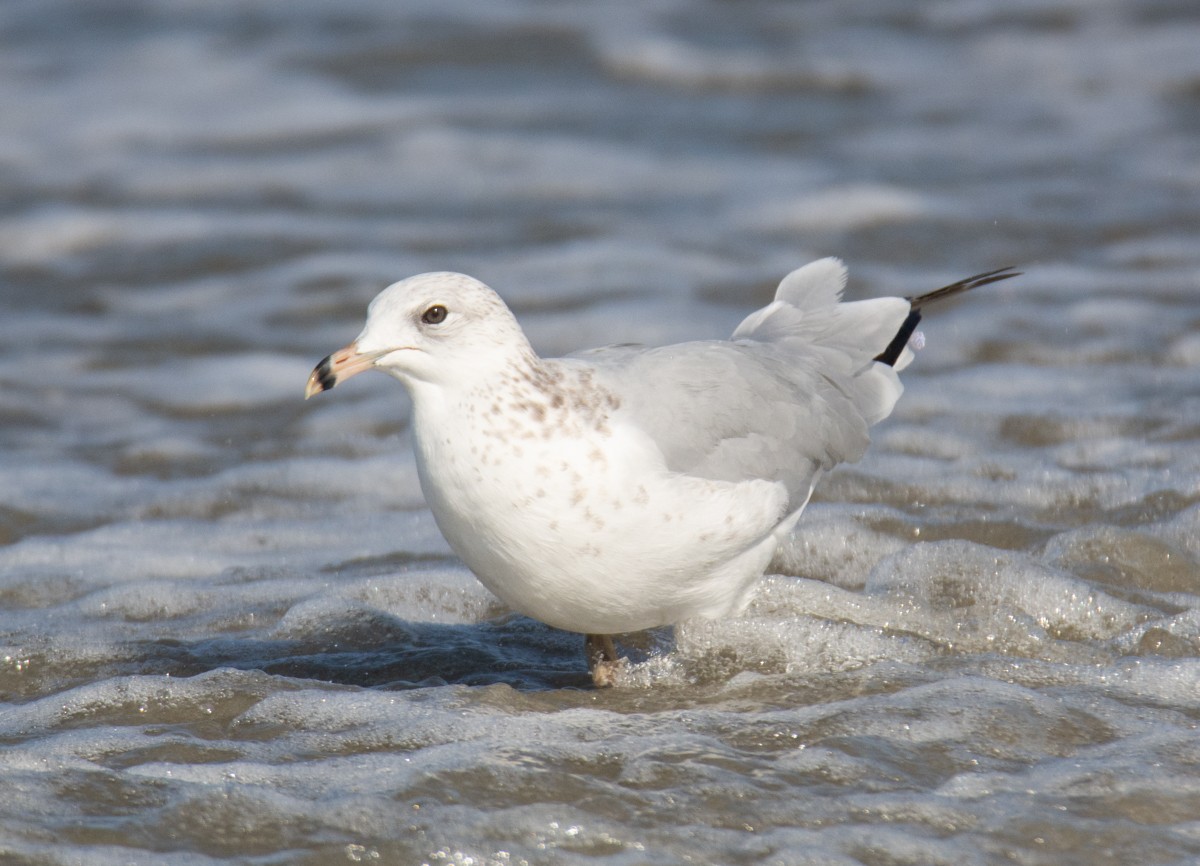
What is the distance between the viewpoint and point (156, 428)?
302 inches

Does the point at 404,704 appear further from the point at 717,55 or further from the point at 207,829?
the point at 717,55

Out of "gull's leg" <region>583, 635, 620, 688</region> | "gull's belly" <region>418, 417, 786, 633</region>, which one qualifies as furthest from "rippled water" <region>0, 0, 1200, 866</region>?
"gull's belly" <region>418, 417, 786, 633</region>

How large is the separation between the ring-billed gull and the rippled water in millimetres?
339

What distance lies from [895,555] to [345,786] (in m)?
2.35

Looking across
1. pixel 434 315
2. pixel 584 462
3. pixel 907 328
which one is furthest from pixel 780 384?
pixel 434 315

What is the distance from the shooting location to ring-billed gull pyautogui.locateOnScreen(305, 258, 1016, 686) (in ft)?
13.6

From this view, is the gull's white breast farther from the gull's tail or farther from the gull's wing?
the gull's tail

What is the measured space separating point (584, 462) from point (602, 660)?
83cm

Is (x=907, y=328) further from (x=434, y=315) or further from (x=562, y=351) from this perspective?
(x=562, y=351)

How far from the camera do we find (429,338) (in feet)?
13.9

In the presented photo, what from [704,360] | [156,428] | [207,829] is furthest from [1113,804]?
[156,428]

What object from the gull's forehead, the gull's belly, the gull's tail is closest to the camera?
the gull's belly

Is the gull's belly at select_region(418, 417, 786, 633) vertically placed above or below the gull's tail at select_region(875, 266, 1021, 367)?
below

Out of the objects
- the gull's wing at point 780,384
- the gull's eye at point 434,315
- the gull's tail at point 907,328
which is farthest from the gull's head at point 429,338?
the gull's tail at point 907,328
